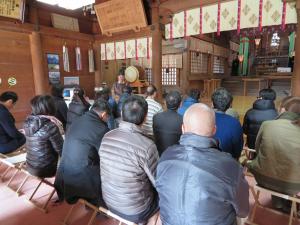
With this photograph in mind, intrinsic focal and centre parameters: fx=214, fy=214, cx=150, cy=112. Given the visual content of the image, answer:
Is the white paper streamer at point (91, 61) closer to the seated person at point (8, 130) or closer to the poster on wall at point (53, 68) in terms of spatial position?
the poster on wall at point (53, 68)

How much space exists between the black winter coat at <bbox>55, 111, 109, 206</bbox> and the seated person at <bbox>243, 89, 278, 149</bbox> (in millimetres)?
2512

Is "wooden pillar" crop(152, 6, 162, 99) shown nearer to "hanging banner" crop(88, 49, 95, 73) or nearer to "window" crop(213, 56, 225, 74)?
"hanging banner" crop(88, 49, 95, 73)

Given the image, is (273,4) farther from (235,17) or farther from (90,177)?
(90,177)

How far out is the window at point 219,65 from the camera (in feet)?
46.1

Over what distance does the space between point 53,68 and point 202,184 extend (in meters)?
6.36

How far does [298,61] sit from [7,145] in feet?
17.8

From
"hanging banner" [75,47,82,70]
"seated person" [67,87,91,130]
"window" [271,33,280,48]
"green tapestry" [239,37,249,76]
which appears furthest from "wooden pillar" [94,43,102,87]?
"window" [271,33,280,48]

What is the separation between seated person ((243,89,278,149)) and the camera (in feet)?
11.3

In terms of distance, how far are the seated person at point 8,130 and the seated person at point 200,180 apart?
301 centimetres

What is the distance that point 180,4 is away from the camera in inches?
192

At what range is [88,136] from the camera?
212cm

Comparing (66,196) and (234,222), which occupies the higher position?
(234,222)

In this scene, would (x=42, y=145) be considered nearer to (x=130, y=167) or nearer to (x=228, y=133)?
(x=130, y=167)

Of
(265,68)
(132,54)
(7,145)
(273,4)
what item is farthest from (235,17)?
(265,68)
